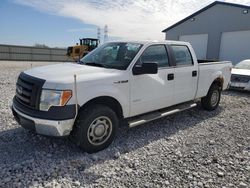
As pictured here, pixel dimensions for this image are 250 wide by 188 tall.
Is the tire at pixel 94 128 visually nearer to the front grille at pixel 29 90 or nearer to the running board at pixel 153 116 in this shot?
the running board at pixel 153 116

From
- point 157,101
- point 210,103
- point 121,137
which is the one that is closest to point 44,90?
point 121,137

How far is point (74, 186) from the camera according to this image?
2.94 metres

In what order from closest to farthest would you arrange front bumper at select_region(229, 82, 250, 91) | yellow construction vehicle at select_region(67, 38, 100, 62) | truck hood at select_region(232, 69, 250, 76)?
front bumper at select_region(229, 82, 250, 91), truck hood at select_region(232, 69, 250, 76), yellow construction vehicle at select_region(67, 38, 100, 62)

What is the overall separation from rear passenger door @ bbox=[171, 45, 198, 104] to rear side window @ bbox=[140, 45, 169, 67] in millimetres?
281

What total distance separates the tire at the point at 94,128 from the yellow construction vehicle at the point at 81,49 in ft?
66.9

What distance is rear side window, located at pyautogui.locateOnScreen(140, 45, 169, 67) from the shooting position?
14.5 ft

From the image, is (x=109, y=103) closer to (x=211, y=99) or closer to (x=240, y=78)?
(x=211, y=99)

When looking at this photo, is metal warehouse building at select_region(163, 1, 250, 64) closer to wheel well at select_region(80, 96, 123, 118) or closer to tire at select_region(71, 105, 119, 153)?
wheel well at select_region(80, 96, 123, 118)

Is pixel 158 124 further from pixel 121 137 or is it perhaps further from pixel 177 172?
pixel 177 172

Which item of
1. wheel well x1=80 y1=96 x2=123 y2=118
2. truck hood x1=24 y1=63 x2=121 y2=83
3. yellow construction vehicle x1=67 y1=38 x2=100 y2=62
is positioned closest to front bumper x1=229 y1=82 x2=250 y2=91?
wheel well x1=80 y1=96 x2=123 y2=118

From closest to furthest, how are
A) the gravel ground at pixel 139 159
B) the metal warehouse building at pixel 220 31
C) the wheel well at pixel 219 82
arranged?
the gravel ground at pixel 139 159 < the wheel well at pixel 219 82 < the metal warehouse building at pixel 220 31

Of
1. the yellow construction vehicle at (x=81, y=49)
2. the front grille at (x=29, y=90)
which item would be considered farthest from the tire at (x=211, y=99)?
the yellow construction vehicle at (x=81, y=49)

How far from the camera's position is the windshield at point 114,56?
13.8 ft

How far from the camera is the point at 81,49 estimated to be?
2527cm
